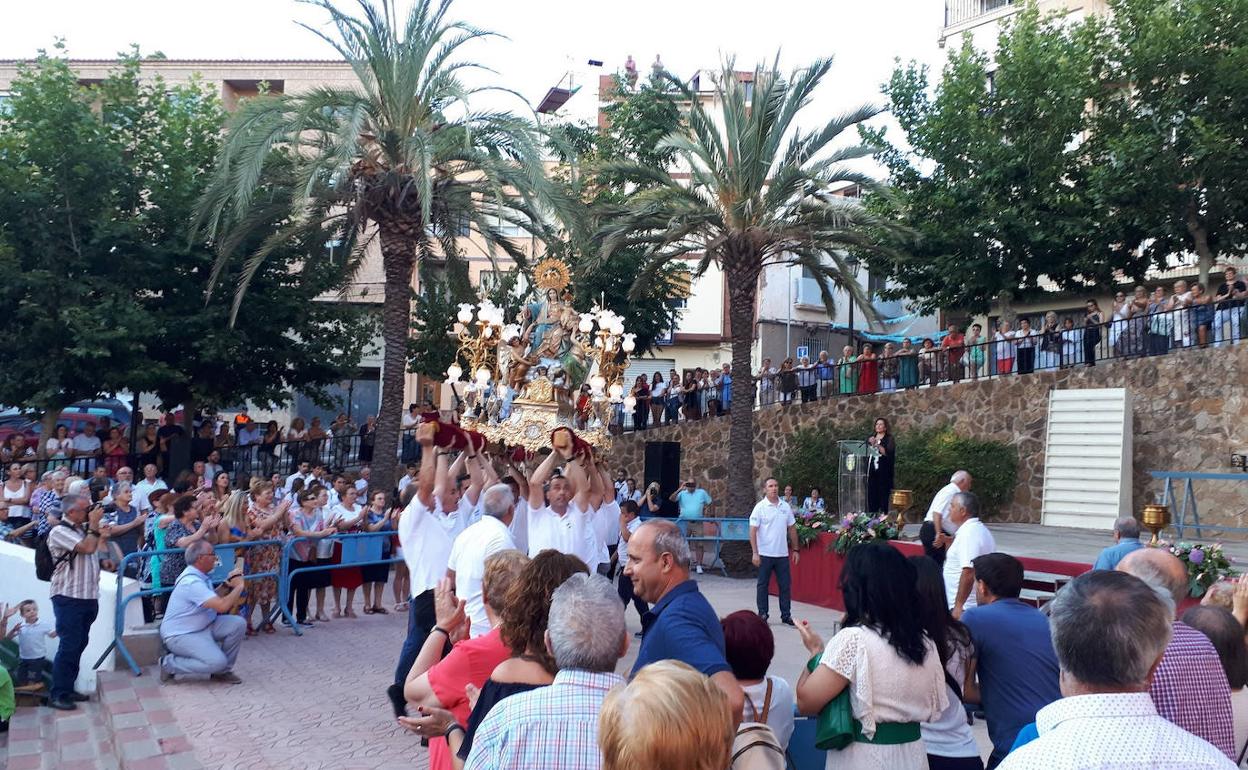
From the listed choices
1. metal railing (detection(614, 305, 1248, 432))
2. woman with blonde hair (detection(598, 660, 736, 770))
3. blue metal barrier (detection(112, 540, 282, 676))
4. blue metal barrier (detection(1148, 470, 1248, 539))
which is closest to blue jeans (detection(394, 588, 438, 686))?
blue metal barrier (detection(112, 540, 282, 676))

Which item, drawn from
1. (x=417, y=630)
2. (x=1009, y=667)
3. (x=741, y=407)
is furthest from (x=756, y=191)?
(x=1009, y=667)

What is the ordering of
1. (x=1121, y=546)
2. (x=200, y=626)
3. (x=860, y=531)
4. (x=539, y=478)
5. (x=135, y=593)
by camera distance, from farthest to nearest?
1. (x=860, y=531)
2. (x=135, y=593)
3. (x=200, y=626)
4. (x=539, y=478)
5. (x=1121, y=546)

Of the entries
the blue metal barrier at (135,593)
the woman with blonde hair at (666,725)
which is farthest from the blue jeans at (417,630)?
the woman with blonde hair at (666,725)

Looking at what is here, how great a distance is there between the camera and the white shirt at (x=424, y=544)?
7699mm

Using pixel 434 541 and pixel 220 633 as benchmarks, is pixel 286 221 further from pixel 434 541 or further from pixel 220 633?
pixel 434 541

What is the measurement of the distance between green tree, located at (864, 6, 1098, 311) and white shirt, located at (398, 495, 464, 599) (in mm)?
18933

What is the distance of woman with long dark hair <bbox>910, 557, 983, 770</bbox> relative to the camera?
4.43 meters

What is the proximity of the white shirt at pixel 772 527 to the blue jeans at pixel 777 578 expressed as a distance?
10cm

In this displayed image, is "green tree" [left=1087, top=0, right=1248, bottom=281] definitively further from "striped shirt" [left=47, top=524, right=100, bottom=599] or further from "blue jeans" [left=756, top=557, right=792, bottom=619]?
"striped shirt" [left=47, top=524, right=100, bottom=599]

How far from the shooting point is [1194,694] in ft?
12.9

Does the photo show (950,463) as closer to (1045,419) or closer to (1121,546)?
(1045,419)

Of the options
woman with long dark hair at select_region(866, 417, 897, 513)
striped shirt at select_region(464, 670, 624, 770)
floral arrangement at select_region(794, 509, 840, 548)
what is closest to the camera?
striped shirt at select_region(464, 670, 624, 770)

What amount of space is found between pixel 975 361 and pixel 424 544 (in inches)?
714

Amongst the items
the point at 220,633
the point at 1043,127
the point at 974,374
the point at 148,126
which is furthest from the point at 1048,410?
the point at 148,126
